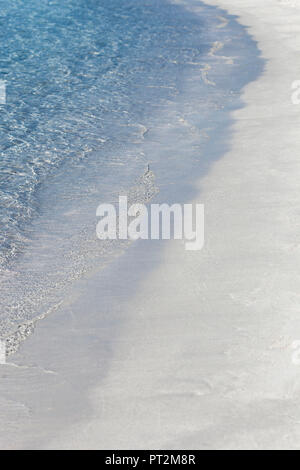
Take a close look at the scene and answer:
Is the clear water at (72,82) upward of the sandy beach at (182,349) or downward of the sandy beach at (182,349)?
upward

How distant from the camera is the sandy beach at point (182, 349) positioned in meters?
2.99

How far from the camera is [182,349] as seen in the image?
3605mm

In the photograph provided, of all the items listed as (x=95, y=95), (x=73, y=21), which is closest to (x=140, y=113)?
(x=95, y=95)

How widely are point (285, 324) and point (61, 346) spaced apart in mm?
1397

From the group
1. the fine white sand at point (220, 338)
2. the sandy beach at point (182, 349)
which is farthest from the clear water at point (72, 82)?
the fine white sand at point (220, 338)

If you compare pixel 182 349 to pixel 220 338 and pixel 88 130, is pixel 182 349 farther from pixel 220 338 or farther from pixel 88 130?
pixel 88 130

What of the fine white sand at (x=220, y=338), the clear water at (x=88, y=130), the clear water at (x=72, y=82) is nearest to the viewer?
the fine white sand at (x=220, y=338)

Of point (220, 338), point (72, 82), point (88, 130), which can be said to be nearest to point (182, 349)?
point (220, 338)

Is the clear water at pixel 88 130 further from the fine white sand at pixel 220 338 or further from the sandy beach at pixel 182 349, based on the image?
the fine white sand at pixel 220 338

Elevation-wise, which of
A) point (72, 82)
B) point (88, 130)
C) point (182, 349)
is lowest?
point (182, 349)

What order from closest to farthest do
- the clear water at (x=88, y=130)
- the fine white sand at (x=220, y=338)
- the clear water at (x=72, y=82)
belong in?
the fine white sand at (x=220, y=338) → the clear water at (x=88, y=130) → the clear water at (x=72, y=82)

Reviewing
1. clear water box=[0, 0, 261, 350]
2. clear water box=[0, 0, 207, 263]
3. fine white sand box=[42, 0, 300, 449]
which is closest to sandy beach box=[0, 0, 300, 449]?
fine white sand box=[42, 0, 300, 449]

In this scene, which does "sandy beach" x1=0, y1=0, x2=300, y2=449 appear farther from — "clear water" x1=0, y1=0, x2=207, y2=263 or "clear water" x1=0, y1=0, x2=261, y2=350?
"clear water" x1=0, y1=0, x2=207, y2=263

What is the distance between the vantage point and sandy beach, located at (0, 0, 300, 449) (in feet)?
9.82
